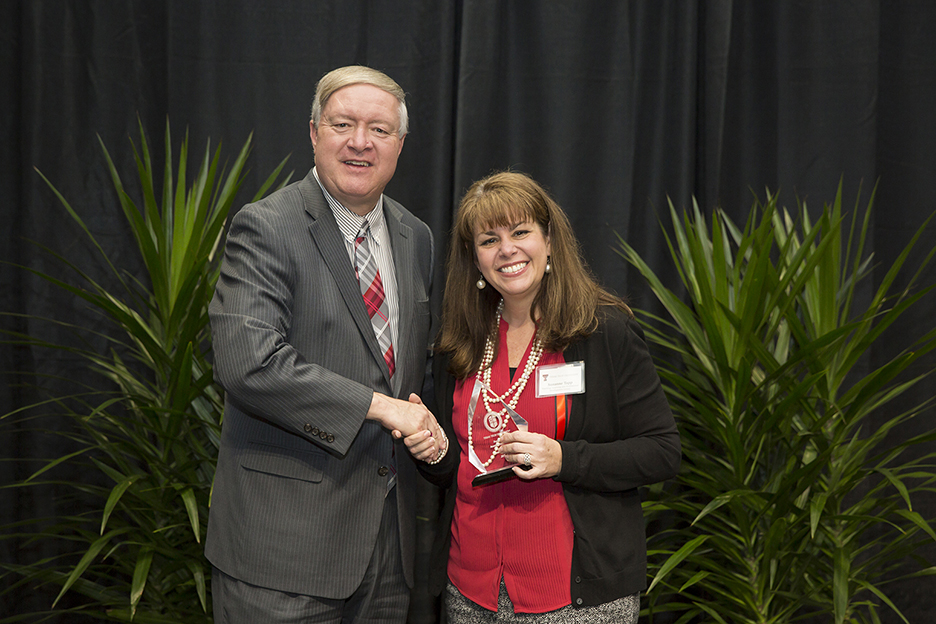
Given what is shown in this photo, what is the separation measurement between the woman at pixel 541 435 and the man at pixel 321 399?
127 mm

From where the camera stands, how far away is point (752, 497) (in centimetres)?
206

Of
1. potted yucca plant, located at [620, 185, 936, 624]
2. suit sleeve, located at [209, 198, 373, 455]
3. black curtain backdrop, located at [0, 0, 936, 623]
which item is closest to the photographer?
suit sleeve, located at [209, 198, 373, 455]

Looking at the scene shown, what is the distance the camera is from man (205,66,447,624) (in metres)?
1.46

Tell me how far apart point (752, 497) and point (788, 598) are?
0.37m

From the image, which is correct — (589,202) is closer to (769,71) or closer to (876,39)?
(769,71)

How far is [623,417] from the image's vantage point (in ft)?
5.31

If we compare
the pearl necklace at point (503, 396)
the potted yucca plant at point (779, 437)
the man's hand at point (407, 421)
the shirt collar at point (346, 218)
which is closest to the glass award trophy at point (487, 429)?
the pearl necklace at point (503, 396)

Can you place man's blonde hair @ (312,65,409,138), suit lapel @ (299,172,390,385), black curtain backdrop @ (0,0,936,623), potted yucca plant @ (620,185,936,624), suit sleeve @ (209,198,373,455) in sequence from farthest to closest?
black curtain backdrop @ (0,0,936,623), potted yucca plant @ (620,185,936,624), man's blonde hair @ (312,65,409,138), suit lapel @ (299,172,390,385), suit sleeve @ (209,198,373,455)

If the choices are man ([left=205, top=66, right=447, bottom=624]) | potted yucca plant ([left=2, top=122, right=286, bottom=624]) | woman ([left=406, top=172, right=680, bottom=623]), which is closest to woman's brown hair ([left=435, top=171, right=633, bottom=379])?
woman ([left=406, top=172, right=680, bottom=623])

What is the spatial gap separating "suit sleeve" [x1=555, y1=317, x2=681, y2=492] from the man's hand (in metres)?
0.29

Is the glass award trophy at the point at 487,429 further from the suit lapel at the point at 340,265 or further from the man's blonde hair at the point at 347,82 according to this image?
the man's blonde hair at the point at 347,82

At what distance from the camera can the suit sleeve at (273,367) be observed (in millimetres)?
1440

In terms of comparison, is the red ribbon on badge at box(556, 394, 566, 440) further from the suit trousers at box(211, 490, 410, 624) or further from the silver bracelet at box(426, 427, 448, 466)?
the suit trousers at box(211, 490, 410, 624)

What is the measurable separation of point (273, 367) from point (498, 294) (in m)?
0.63
